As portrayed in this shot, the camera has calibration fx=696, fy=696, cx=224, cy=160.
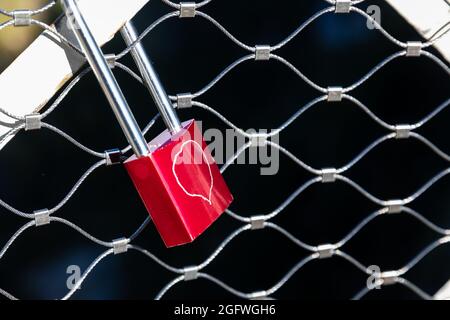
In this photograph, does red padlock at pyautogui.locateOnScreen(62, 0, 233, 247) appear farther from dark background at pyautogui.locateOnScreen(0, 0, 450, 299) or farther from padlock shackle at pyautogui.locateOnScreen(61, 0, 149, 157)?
dark background at pyautogui.locateOnScreen(0, 0, 450, 299)

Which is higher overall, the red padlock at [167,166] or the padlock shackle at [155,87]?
the padlock shackle at [155,87]

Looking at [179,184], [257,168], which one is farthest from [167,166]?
[257,168]

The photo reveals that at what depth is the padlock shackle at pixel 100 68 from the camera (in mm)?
730

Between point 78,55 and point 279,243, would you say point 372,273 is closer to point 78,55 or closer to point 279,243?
point 279,243

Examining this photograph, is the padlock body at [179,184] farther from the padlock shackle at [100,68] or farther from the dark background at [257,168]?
the dark background at [257,168]

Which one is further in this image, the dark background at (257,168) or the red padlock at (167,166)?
the dark background at (257,168)

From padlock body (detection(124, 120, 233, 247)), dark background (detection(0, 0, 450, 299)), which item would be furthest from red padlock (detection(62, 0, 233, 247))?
dark background (detection(0, 0, 450, 299))

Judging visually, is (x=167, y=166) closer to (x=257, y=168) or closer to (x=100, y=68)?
(x=100, y=68)

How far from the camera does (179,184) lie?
78 centimetres

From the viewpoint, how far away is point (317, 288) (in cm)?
116

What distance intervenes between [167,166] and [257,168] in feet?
1.14

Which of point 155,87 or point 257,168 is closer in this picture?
point 155,87

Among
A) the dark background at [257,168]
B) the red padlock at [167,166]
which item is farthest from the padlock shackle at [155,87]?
the dark background at [257,168]
